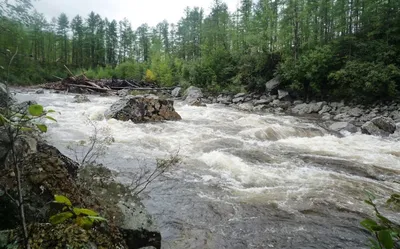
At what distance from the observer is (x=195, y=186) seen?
19.4 ft

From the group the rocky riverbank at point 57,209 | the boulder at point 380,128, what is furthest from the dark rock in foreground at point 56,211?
the boulder at point 380,128

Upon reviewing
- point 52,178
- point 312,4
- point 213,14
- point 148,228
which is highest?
point 213,14

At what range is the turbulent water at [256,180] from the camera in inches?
168

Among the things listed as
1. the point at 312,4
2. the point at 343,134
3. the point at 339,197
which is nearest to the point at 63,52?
the point at 312,4

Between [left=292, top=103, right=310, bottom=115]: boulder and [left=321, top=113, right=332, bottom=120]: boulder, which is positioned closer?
[left=321, top=113, right=332, bottom=120]: boulder

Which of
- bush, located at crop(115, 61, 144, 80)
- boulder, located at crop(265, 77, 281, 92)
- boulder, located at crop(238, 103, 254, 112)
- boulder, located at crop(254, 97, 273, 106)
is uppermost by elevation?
bush, located at crop(115, 61, 144, 80)

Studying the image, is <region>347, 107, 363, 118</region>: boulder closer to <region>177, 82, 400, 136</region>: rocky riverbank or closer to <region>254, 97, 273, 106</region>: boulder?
<region>177, 82, 400, 136</region>: rocky riverbank

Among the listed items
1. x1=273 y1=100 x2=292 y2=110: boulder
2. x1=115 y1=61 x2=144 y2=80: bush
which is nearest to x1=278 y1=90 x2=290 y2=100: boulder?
x1=273 y1=100 x2=292 y2=110: boulder

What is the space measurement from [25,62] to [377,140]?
1234cm

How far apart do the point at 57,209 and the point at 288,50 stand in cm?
2791

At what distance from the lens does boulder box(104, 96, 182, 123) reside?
12.8m

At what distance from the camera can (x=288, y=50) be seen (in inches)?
1072

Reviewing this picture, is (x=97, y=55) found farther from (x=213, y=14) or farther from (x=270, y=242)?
(x=270, y=242)

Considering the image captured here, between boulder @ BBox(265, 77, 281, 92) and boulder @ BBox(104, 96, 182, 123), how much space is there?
12985 mm
